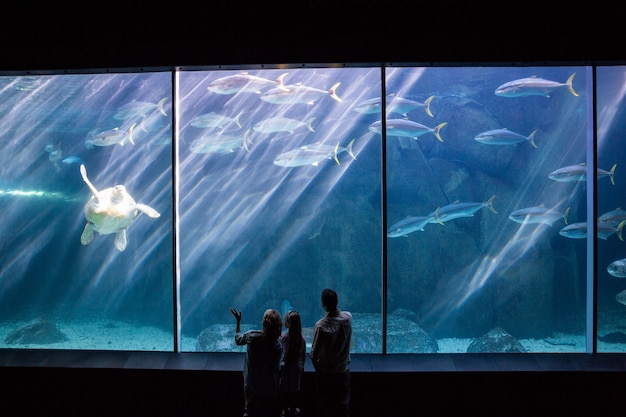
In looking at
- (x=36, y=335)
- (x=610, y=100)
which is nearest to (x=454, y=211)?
Answer: (x=610, y=100)

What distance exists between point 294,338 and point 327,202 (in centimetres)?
615

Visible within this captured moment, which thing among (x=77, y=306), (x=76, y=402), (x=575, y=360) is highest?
(x=575, y=360)

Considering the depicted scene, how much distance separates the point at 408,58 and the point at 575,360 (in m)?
2.82

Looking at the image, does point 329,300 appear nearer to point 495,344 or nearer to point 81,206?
point 495,344

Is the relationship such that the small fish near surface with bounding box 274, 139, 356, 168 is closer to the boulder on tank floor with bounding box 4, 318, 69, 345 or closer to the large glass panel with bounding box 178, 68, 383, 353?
the large glass panel with bounding box 178, 68, 383, 353

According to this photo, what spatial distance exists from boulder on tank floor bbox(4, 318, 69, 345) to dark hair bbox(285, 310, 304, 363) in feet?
19.5

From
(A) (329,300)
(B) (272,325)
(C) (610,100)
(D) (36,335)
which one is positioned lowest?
(D) (36,335)

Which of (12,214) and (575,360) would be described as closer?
(575,360)

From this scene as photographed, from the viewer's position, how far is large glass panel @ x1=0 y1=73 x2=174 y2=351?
8.97 meters

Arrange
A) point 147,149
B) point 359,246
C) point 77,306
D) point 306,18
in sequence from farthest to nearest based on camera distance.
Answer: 1. point 77,306
2. point 147,149
3. point 359,246
4. point 306,18

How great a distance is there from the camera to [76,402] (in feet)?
12.9

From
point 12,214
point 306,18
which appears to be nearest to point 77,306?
point 12,214

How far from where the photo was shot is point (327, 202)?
9047mm

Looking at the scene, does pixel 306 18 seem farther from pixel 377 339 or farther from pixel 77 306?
pixel 77 306
